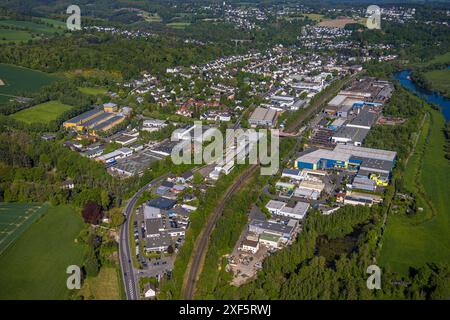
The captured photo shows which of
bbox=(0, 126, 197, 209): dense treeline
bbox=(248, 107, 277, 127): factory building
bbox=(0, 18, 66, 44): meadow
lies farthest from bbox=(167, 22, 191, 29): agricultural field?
bbox=(0, 126, 197, 209): dense treeline

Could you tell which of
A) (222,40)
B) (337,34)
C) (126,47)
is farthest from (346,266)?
(337,34)

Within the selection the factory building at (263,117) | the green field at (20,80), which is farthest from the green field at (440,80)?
the green field at (20,80)

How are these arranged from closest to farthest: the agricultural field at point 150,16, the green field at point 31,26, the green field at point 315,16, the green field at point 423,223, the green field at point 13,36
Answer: the green field at point 423,223 < the green field at point 13,36 < the green field at point 31,26 < the agricultural field at point 150,16 < the green field at point 315,16

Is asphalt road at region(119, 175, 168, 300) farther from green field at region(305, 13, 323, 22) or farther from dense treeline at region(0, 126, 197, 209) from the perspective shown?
green field at region(305, 13, 323, 22)

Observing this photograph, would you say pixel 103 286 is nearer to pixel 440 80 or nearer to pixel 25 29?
pixel 440 80

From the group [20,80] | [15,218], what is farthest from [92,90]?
[15,218]

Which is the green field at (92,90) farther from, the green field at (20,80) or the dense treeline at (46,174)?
the dense treeline at (46,174)
